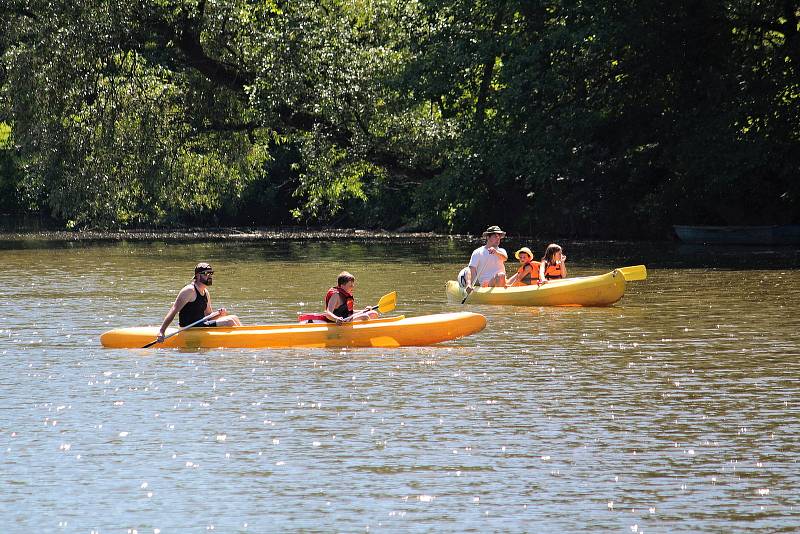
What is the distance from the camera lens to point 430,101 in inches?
1467

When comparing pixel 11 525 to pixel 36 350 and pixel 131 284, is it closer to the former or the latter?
pixel 36 350

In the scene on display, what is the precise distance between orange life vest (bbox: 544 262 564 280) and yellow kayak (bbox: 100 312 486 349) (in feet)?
18.2

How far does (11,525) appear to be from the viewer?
297 inches

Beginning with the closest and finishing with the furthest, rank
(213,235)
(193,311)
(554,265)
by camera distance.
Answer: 1. (193,311)
2. (554,265)
3. (213,235)

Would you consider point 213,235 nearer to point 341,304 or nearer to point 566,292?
point 566,292

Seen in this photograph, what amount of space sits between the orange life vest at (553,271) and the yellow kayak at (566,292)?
69cm

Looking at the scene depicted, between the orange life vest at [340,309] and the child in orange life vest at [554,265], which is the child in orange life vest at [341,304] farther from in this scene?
the child in orange life vest at [554,265]

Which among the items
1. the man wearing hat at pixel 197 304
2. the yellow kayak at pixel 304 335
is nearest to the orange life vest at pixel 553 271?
the yellow kayak at pixel 304 335

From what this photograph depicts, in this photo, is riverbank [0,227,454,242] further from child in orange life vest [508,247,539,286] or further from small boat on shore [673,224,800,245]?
child in orange life vest [508,247,539,286]

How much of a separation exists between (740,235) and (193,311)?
2314 centimetres

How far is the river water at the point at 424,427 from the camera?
780cm

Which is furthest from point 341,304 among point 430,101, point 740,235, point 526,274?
point 430,101

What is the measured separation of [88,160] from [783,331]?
22.5 meters

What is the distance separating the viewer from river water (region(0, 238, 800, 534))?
7805mm
